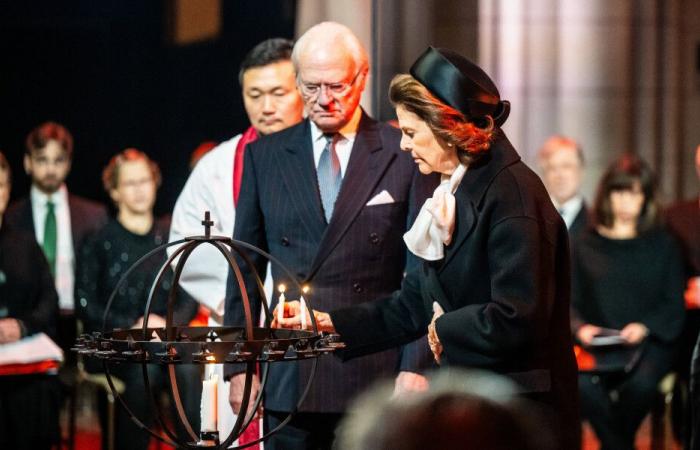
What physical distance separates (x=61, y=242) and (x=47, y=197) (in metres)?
0.26

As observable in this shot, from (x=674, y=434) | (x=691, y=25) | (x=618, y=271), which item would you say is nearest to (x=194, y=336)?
(x=618, y=271)

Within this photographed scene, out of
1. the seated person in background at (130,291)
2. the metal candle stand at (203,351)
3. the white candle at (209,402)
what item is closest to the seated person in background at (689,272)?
the seated person in background at (130,291)

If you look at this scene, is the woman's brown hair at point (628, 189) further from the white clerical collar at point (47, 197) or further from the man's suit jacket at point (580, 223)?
the white clerical collar at point (47, 197)

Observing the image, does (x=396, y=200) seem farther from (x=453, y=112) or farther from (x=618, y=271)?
(x=618, y=271)

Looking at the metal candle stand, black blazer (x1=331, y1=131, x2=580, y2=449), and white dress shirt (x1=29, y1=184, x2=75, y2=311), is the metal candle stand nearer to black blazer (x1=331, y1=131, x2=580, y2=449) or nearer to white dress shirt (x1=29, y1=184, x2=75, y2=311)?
black blazer (x1=331, y1=131, x2=580, y2=449)

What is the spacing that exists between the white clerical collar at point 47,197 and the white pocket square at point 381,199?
3.84 meters

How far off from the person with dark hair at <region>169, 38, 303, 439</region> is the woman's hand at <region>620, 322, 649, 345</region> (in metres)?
2.70

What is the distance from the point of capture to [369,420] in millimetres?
1452

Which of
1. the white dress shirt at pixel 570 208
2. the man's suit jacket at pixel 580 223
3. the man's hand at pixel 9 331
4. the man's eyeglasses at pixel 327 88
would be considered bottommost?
the man's hand at pixel 9 331

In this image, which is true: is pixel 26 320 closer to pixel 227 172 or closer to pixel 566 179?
pixel 227 172

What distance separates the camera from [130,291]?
7.18 meters

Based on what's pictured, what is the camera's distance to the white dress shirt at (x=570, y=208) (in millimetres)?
7574

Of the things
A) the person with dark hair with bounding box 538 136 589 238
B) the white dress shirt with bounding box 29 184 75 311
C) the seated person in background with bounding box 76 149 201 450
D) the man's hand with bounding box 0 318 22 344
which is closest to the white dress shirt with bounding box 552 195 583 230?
the person with dark hair with bounding box 538 136 589 238

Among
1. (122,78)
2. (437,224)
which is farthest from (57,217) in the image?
(437,224)
